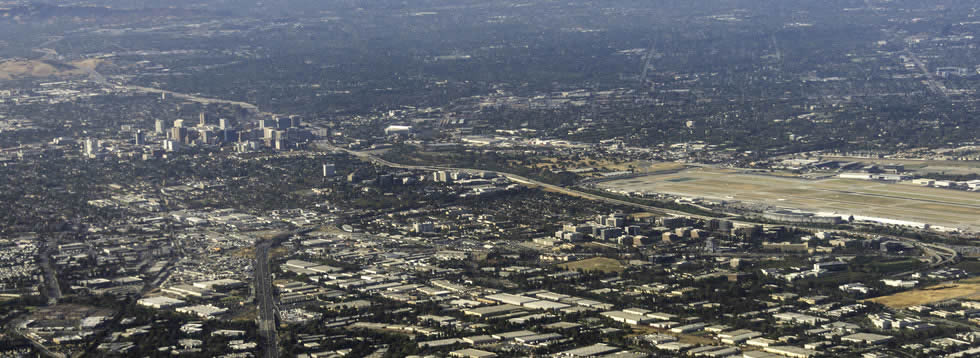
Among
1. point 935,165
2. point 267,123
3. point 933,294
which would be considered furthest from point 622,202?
point 267,123

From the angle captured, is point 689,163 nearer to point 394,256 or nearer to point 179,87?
point 394,256

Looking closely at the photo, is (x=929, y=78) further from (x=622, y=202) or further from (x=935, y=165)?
(x=622, y=202)

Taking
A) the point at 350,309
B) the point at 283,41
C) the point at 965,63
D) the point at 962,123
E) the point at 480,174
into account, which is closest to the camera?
the point at 350,309

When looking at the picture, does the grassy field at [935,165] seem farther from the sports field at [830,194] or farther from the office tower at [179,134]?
the office tower at [179,134]

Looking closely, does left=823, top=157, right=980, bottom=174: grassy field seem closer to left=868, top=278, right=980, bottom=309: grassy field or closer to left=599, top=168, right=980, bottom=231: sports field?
left=599, top=168, right=980, bottom=231: sports field

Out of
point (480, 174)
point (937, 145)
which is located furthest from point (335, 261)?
point (937, 145)
